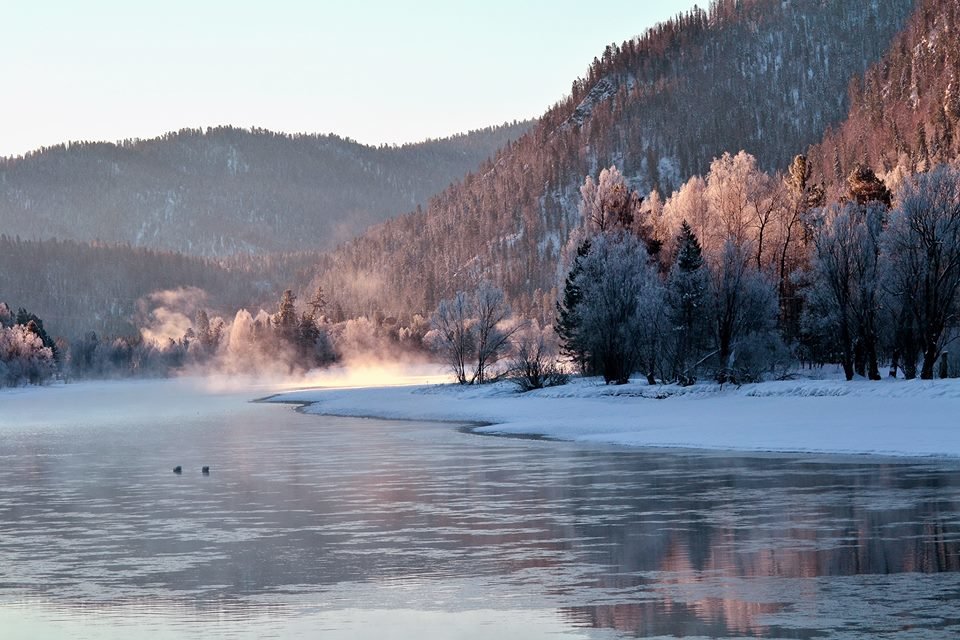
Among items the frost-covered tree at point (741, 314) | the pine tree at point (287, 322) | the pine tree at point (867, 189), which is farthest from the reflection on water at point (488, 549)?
the pine tree at point (287, 322)

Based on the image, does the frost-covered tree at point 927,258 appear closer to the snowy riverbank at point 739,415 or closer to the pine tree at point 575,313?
the snowy riverbank at point 739,415

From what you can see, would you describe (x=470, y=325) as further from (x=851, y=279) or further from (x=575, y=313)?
(x=851, y=279)

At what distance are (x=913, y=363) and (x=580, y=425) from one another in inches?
732

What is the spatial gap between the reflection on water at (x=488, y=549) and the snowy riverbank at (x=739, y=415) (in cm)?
549

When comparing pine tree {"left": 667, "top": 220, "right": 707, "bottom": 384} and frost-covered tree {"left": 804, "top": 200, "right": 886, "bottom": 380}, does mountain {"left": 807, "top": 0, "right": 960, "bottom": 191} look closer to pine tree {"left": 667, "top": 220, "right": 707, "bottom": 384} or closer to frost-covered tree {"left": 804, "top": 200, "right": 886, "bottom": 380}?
pine tree {"left": 667, "top": 220, "right": 707, "bottom": 384}

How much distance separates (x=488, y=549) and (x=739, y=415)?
3115 cm

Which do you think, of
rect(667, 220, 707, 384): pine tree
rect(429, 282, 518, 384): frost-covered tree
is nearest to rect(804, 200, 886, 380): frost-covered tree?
rect(667, 220, 707, 384): pine tree

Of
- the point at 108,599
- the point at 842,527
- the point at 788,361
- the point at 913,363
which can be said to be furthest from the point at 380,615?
the point at 788,361

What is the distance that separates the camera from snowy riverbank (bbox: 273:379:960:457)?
39844 millimetres

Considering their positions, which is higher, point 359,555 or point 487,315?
point 487,315

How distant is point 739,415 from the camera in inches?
1945

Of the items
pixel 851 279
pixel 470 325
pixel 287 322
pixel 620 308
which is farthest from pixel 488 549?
pixel 287 322

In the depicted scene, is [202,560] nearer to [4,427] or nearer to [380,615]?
[380,615]

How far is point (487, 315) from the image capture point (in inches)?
3903
